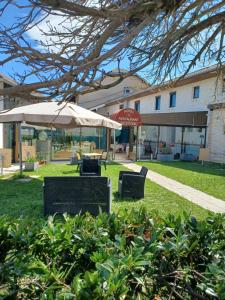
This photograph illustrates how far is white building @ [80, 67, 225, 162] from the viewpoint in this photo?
68.4ft

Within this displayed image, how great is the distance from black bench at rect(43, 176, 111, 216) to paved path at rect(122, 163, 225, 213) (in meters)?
3.29

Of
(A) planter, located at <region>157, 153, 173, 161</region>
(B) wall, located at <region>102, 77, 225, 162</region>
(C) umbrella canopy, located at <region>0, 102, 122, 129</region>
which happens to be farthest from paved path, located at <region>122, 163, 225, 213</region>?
(A) planter, located at <region>157, 153, 173, 161</region>

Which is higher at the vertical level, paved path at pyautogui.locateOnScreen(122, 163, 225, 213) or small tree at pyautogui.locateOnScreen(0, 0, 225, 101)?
small tree at pyautogui.locateOnScreen(0, 0, 225, 101)

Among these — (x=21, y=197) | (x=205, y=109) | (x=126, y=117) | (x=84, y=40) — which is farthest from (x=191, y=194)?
(x=205, y=109)

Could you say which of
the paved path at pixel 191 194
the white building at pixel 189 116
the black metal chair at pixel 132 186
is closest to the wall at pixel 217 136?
the white building at pixel 189 116

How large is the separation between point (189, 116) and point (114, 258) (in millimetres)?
22164

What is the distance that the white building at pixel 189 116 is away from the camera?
68.4ft

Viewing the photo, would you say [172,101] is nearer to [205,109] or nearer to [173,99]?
[173,99]

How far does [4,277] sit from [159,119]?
81.4 feet

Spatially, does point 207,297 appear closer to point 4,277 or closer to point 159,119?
point 4,277

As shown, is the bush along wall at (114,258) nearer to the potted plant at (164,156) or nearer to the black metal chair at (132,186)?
the black metal chair at (132,186)

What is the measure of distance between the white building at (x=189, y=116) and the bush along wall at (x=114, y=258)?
14.8m

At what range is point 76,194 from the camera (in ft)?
22.3

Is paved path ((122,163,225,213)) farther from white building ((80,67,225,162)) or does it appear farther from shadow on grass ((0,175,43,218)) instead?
white building ((80,67,225,162))
